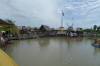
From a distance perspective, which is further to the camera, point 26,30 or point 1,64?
point 26,30

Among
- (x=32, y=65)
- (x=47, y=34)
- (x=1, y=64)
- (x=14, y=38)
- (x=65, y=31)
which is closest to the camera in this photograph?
(x=1, y=64)

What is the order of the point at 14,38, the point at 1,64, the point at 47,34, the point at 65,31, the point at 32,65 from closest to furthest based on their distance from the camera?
the point at 1,64, the point at 32,65, the point at 14,38, the point at 47,34, the point at 65,31

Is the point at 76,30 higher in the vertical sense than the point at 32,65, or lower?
higher

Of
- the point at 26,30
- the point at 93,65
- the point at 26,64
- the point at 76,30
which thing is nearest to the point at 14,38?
the point at 26,30

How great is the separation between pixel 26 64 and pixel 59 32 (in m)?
24.4

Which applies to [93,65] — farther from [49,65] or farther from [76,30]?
[76,30]

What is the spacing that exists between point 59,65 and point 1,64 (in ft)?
11.8

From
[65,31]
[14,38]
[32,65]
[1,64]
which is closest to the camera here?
[1,64]

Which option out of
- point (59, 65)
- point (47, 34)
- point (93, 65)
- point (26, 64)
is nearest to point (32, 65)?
point (26, 64)

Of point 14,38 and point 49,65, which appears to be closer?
point 49,65

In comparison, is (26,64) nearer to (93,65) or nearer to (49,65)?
(49,65)

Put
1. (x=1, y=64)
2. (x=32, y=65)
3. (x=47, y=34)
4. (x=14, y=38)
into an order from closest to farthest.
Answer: (x=1, y=64), (x=32, y=65), (x=14, y=38), (x=47, y=34)

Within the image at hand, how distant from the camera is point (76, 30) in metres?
30.5

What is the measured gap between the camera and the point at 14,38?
17484mm
